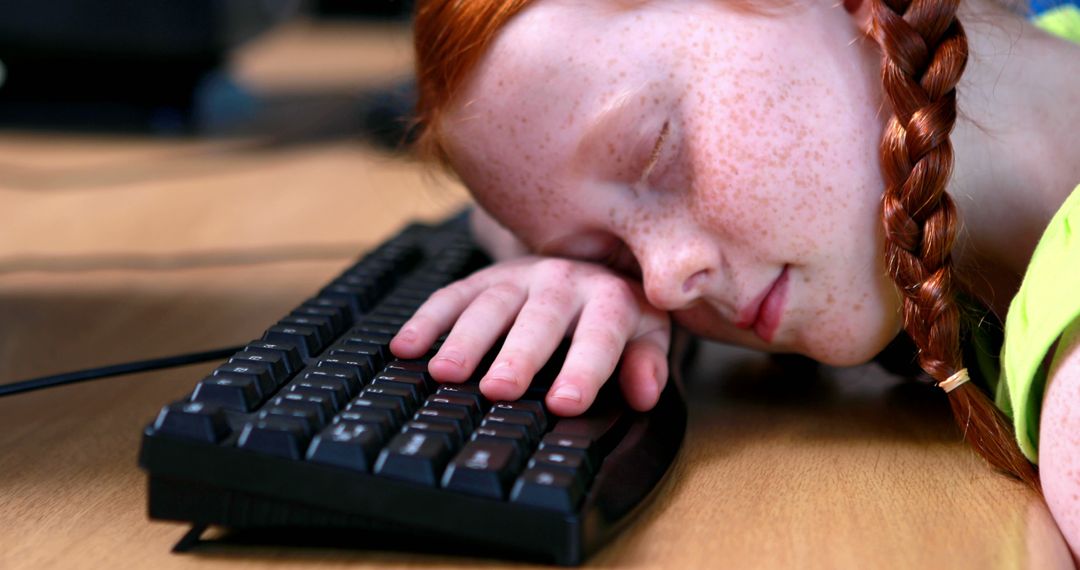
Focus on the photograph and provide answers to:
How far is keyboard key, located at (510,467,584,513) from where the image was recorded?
48 centimetres

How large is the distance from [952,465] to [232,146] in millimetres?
1104

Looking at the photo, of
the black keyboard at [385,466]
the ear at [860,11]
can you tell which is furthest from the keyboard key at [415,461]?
the ear at [860,11]

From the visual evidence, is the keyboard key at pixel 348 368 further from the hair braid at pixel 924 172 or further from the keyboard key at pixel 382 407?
the hair braid at pixel 924 172

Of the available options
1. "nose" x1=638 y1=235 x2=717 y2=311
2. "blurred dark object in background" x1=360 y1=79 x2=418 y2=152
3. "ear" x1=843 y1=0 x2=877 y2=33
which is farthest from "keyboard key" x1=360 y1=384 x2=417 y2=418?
"blurred dark object in background" x1=360 y1=79 x2=418 y2=152

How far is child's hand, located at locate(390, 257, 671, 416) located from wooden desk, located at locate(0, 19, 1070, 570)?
5 cm

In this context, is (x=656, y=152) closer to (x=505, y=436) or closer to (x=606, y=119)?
(x=606, y=119)

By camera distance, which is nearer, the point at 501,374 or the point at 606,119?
the point at 501,374

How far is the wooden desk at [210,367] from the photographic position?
1.66 feet

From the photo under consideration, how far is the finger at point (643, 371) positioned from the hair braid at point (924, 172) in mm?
138

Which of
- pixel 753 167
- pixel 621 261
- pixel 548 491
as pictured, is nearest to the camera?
pixel 548 491

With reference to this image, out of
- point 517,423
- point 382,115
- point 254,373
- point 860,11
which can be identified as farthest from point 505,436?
point 382,115

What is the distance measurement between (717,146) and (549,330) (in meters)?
0.14

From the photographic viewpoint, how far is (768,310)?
73 centimetres

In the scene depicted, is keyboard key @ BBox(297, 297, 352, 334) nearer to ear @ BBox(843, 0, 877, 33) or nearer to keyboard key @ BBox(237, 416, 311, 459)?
keyboard key @ BBox(237, 416, 311, 459)
